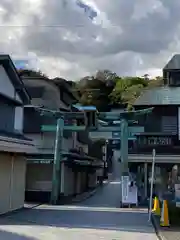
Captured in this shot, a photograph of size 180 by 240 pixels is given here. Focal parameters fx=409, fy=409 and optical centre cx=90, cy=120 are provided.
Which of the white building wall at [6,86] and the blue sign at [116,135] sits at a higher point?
the white building wall at [6,86]

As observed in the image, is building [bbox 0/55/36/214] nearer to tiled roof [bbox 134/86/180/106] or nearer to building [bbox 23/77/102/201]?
building [bbox 23/77/102/201]

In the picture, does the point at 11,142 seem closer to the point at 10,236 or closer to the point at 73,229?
the point at 73,229

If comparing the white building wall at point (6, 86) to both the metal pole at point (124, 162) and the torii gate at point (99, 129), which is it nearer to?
the torii gate at point (99, 129)

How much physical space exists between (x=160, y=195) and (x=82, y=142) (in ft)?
48.5

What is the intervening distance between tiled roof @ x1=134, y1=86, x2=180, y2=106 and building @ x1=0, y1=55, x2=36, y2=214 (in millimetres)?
9783

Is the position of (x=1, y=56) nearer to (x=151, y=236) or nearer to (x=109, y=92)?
(x=151, y=236)

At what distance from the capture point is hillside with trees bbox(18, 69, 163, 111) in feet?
185

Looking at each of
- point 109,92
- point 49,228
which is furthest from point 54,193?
point 109,92

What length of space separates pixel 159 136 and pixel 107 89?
37.9 meters

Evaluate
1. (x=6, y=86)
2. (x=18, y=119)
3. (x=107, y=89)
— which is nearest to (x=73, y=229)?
(x=6, y=86)

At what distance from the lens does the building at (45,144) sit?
28364 millimetres

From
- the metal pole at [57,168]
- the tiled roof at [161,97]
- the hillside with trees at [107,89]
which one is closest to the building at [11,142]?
the metal pole at [57,168]

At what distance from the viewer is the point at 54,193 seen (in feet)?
82.0

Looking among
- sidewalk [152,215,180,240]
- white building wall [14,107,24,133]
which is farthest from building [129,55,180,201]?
sidewalk [152,215,180,240]
